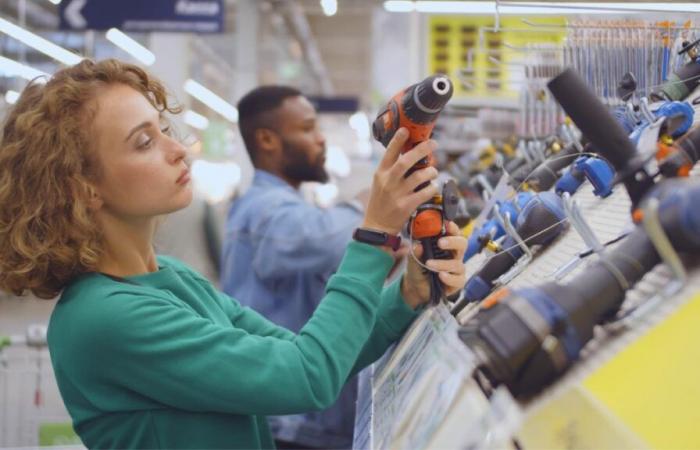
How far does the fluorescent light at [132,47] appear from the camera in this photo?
6039 millimetres

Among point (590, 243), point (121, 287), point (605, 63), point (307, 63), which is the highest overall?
point (605, 63)

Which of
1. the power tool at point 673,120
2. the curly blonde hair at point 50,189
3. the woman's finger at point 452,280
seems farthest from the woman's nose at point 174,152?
the power tool at point 673,120

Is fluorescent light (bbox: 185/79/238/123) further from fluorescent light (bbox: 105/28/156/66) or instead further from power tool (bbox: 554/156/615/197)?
power tool (bbox: 554/156/615/197)

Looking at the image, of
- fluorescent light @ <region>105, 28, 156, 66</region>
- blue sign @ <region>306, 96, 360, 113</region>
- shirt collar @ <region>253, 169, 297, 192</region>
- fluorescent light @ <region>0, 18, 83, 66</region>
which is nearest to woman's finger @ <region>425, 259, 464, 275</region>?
shirt collar @ <region>253, 169, 297, 192</region>

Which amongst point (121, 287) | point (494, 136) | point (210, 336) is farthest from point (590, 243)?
point (494, 136)

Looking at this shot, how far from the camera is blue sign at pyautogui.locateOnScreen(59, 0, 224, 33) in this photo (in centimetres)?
479

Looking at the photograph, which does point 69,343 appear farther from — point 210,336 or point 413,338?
point 413,338

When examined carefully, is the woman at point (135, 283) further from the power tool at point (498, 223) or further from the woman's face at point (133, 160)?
the power tool at point (498, 223)

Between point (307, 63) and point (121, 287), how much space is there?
15.5 meters

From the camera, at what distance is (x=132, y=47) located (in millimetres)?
6422

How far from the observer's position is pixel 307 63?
16.2 m

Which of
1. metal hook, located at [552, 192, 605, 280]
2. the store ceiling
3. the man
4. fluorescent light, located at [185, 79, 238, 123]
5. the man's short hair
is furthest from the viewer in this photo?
fluorescent light, located at [185, 79, 238, 123]

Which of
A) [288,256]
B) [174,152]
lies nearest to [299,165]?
[288,256]

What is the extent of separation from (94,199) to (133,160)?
0.09 meters
